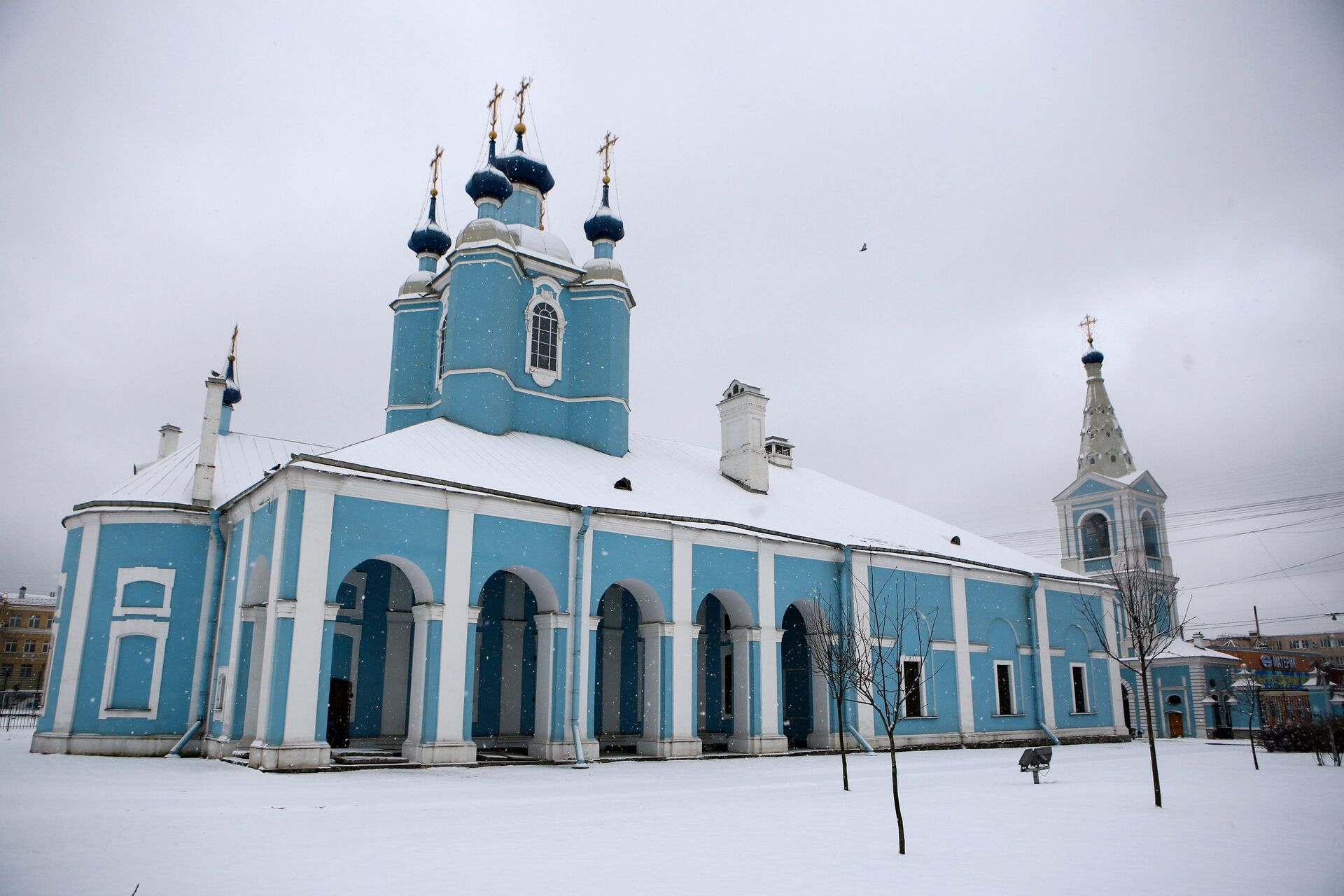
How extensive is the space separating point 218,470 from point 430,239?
9329mm

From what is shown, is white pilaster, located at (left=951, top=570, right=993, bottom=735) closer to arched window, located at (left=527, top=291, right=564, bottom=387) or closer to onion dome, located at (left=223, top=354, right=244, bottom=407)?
arched window, located at (left=527, top=291, right=564, bottom=387)

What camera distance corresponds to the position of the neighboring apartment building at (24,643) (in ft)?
205

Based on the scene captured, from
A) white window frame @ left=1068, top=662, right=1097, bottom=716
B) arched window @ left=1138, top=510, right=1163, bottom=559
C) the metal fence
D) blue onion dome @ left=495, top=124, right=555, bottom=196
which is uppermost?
blue onion dome @ left=495, top=124, right=555, bottom=196

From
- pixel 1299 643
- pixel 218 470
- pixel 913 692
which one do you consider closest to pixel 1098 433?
pixel 913 692

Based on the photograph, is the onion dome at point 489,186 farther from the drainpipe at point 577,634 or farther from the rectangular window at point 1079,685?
the rectangular window at point 1079,685

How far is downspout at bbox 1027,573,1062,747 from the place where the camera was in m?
27.0

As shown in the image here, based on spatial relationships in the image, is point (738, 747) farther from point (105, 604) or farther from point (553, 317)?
point (105, 604)

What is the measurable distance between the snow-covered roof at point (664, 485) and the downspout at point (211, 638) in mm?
4247

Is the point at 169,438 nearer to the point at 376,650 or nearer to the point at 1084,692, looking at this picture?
the point at 376,650

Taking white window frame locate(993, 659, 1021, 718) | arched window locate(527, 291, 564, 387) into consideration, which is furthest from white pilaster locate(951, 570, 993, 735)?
arched window locate(527, 291, 564, 387)

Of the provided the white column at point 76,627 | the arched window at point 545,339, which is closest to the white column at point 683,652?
the arched window at point 545,339

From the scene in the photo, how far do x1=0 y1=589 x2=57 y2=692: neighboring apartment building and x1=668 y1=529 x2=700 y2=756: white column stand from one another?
58.9 meters

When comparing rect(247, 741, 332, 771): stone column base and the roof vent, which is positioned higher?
the roof vent

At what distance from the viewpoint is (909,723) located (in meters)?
23.8
